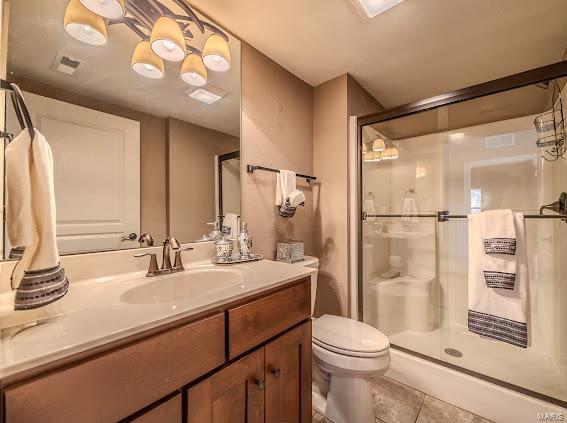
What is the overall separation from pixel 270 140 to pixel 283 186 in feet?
1.12

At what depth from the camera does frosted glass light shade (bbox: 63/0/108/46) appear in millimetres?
897

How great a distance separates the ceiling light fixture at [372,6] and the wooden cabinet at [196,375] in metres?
1.40

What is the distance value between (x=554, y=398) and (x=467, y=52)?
207cm

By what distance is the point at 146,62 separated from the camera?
111 cm

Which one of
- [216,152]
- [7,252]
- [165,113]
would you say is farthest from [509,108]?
[7,252]

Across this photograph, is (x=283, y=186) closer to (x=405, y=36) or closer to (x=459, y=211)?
(x=405, y=36)

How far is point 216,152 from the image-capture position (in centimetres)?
138

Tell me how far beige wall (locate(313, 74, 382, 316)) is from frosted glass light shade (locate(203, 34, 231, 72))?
93 centimetres

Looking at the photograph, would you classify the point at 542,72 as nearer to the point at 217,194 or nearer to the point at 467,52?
the point at 467,52

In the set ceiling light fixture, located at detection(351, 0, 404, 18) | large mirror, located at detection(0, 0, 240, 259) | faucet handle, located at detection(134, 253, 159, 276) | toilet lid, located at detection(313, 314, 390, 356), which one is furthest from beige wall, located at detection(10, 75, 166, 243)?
ceiling light fixture, located at detection(351, 0, 404, 18)

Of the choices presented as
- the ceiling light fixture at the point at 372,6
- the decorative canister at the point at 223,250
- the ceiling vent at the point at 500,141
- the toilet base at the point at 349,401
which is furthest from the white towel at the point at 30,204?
the ceiling vent at the point at 500,141

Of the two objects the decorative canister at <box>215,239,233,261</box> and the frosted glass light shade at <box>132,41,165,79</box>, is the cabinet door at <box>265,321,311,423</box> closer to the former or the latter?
the decorative canister at <box>215,239,233,261</box>

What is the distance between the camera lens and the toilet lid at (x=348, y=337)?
1199mm

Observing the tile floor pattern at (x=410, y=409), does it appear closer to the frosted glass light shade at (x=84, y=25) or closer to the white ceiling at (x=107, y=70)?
the white ceiling at (x=107, y=70)
